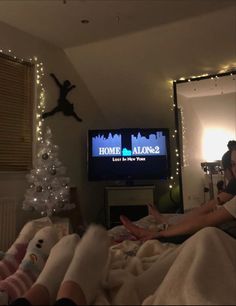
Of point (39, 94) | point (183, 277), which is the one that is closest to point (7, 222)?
point (39, 94)

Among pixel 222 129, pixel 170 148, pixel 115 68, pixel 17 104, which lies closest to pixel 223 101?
pixel 222 129

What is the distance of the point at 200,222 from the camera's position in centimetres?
161

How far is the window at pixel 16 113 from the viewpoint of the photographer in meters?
3.20

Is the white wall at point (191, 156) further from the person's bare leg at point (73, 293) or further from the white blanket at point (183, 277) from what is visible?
the person's bare leg at point (73, 293)

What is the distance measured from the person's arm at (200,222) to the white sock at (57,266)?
0.67 meters

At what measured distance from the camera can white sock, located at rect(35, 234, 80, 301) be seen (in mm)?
967

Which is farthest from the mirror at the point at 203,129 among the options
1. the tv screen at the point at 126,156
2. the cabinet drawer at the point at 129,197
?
the cabinet drawer at the point at 129,197

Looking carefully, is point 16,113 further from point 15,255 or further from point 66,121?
point 15,255

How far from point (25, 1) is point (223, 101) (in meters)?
2.16

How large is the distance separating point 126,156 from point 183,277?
3.03 m

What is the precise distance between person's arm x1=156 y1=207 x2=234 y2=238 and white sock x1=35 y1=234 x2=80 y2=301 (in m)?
0.67

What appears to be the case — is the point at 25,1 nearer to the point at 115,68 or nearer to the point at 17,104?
the point at 17,104

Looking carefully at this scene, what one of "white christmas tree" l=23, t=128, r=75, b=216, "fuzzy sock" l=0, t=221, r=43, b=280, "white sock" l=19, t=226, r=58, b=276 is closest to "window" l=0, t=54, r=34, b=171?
"white christmas tree" l=23, t=128, r=75, b=216

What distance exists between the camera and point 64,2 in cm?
276
